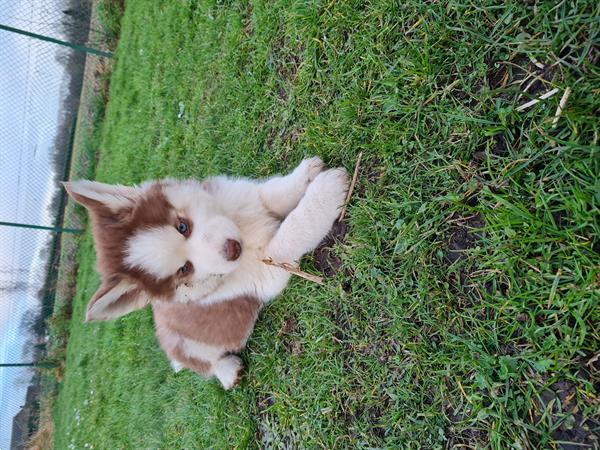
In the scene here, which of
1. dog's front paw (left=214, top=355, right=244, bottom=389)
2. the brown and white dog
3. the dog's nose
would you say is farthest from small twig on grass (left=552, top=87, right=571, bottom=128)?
dog's front paw (left=214, top=355, right=244, bottom=389)

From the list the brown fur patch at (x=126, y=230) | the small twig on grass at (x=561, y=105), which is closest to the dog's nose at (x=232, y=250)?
the brown fur patch at (x=126, y=230)

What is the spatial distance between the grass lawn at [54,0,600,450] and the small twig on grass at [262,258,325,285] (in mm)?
71

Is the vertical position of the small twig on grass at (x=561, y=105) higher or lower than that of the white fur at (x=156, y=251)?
higher

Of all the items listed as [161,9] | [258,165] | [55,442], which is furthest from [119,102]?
[55,442]

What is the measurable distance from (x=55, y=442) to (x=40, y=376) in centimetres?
166

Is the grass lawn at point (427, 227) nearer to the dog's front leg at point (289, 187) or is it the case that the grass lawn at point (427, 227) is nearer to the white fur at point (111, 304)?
the dog's front leg at point (289, 187)

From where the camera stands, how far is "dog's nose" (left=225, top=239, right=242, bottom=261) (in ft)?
11.6

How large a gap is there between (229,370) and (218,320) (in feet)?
1.88

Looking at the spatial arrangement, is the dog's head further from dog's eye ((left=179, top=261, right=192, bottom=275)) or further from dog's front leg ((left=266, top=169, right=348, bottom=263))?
dog's front leg ((left=266, top=169, right=348, bottom=263))

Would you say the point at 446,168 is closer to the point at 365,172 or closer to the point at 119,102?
the point at 365,172

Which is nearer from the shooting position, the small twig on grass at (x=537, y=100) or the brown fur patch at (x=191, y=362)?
the small twig on grass at (x=537, y=100)

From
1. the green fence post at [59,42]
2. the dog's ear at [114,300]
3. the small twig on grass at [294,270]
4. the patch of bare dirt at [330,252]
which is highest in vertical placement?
the patch of bare dirt at [330,252]

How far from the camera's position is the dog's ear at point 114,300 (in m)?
3.37

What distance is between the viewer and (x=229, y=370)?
4.39m
